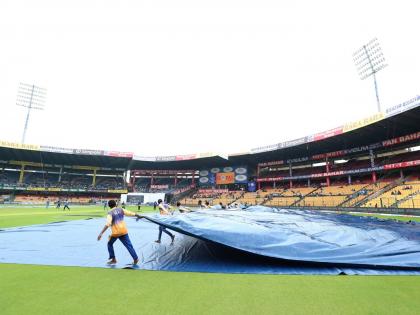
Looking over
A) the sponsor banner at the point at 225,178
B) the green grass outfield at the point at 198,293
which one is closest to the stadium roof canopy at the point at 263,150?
the sponsor banner at the point at 225,178

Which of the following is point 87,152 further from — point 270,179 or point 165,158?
point 270,179

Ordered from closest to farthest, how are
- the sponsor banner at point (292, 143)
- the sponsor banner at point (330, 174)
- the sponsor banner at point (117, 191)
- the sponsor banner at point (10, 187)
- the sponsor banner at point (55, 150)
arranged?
the sponsor banner at point (330, 174) → the sponsor banner at point (292, 143) → the sponsor banner at point (10, 187) → the sponsor banner at point (55, 150) → the sponsor banner at point (117, 191)

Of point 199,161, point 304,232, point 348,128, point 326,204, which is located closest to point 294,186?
point 326,204

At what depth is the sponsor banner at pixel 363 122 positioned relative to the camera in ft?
86.3

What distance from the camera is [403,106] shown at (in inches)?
952

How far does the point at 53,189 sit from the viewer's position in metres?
49.1

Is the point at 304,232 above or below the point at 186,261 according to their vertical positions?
above

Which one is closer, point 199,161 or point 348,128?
point 348,128

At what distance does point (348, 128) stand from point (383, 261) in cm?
2969

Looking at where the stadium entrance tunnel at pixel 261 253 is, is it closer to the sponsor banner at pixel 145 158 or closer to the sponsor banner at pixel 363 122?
the sponsor banner at pixel 363 122

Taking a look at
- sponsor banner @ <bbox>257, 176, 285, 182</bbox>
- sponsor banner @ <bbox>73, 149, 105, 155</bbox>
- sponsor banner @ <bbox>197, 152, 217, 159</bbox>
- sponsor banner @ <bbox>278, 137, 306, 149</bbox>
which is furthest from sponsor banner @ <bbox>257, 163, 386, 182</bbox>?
sponsor banner @ <bbox>73, 149, 105, 155</bbox>

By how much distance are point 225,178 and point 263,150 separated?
12.6 meters

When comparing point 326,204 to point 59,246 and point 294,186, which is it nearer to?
point 294,186

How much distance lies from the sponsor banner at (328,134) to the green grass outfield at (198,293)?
30.9 meters
